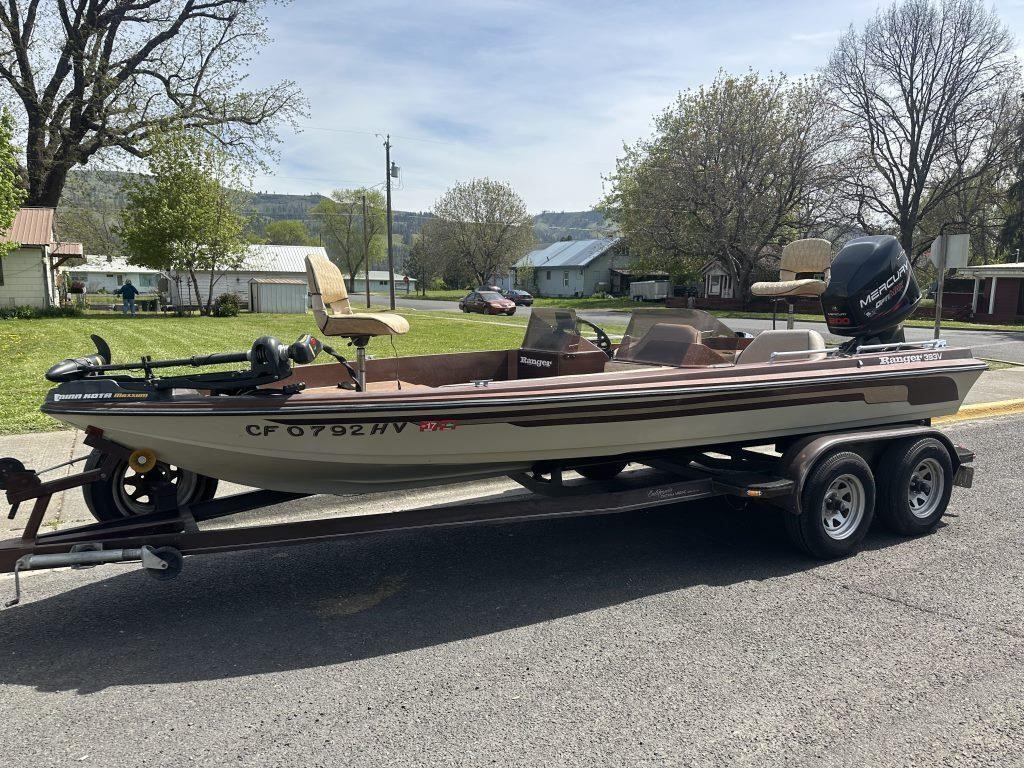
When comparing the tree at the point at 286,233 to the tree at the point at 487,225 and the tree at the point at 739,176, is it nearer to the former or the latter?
the tree at the point at 487,225

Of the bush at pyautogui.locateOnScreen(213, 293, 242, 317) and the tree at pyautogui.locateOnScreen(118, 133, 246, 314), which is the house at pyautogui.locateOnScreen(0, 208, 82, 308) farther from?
the bush at pyautogui.locateOnScreen(213, 293, 242, 317)

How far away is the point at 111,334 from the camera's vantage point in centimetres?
1978

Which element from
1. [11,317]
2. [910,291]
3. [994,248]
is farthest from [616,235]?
[910,291]

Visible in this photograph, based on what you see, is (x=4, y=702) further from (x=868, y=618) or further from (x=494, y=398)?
(x=868, y=618)

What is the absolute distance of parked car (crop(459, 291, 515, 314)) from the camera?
38.8m

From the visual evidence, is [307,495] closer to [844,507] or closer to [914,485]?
[844,507]

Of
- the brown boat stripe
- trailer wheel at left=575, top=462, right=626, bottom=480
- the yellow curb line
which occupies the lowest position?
the yellow curb line

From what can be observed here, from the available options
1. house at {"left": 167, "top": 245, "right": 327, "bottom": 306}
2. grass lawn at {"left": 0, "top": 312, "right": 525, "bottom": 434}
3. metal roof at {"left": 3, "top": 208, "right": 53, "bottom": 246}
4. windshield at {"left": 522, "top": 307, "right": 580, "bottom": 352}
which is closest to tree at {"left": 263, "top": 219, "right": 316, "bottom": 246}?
house at {"left": 167, "top": 245, "right": 327, "bottom": 306}

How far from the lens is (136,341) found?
17922 mm

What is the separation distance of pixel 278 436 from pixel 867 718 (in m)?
2.98

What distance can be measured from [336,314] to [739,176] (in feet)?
116

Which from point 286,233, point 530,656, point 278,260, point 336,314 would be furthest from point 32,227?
point 286,233

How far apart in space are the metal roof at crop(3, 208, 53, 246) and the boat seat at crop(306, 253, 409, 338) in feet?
84.8

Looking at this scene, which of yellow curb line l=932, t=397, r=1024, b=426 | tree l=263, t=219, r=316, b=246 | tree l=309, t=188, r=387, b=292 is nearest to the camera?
yellow curb line l=932, t=397, r=1024, b=426
